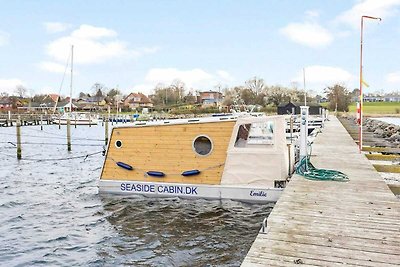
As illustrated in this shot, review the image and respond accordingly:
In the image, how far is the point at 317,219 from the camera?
635 centimetres

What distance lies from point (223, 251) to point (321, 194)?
230 centimetres

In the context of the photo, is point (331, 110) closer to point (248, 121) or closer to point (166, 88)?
point (166, 88)

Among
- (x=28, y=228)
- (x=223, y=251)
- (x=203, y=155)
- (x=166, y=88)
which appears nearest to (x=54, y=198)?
(x=28, y=228)

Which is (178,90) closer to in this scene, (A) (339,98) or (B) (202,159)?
(A) (339,98)

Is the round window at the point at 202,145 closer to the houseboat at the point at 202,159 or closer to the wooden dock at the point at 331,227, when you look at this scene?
the houseboat at the point at 202,159

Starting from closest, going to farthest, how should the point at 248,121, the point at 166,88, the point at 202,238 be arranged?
1. the point at 202,238
2. the point at 248,121
3. the point at 166,88

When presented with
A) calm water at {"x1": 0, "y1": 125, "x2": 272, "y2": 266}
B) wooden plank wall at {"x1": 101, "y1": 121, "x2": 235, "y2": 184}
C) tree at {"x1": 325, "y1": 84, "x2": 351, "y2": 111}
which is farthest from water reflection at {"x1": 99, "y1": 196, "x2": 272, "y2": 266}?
tree at {"x1": 325, "y1": 84, "x2": 351, "y2": 111}

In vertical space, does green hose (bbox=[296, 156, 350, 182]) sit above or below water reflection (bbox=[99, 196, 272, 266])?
above

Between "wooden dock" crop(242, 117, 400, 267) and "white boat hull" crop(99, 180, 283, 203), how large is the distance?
1414mm

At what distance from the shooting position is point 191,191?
11211 mm

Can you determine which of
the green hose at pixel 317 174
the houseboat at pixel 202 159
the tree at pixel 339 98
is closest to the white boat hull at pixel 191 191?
the houseboat at pixel 202 159

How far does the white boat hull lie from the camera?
10.7 metres

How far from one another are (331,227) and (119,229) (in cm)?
549

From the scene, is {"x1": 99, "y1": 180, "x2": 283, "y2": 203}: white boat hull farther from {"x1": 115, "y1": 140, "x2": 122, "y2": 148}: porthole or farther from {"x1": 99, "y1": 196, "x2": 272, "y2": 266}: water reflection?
{"x1": 115, "y1": 140, "x2": 122, "y2": 148}: porthole
